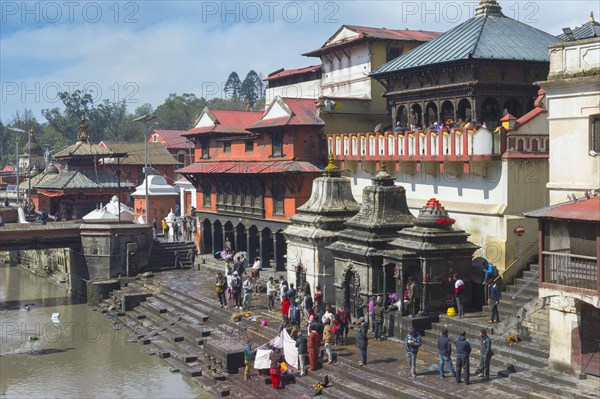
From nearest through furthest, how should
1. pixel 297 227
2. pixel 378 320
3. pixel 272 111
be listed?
pixel 378 320 → pixel 297 227 → pixel 272 111

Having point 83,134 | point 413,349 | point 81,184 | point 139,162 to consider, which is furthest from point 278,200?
point 139,162

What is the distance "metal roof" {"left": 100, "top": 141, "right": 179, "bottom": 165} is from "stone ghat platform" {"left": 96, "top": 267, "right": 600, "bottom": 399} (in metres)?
33.0

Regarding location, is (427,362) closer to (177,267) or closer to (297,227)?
(297,227)

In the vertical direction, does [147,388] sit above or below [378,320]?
below

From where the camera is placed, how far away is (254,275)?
31531 millimetres

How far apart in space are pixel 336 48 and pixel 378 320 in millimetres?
20639

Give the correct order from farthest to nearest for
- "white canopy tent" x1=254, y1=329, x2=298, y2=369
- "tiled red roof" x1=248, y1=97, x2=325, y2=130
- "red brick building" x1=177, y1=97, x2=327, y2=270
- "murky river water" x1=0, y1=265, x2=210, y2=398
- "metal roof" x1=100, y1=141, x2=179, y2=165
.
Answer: "metal roof" x1=100, y1=141, x2=179, y2=165 → "red brick building" x1=177, y1=97, x2=327, y2=270 → "tiled red roof" x1=248, y1=97, x2=325, y2=130 → "murky river water" x1=0, y1=265, x2=210, y2=398 → "white canopy tent" x1=254, y1=329, x2=298, y2=369

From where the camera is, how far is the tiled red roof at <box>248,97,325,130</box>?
33938 mm

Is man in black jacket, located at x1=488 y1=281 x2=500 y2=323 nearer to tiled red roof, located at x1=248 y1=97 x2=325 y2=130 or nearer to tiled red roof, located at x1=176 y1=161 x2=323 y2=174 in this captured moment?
tiled red roof, located at x1=176 y1=161 x2=323 y2=174

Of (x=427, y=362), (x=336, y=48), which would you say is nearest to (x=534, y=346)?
(x=427, y=362)

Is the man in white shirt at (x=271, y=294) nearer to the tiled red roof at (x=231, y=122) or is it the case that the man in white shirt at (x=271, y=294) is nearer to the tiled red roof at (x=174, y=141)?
the tiled red roof at (x=231, y=122)

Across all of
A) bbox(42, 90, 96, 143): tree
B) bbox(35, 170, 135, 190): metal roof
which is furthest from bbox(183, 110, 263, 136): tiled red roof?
bbox(42, 90, 96, 143): tree

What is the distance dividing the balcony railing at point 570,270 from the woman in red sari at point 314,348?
5967mm

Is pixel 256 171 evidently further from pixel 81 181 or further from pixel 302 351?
pixel 81 181
